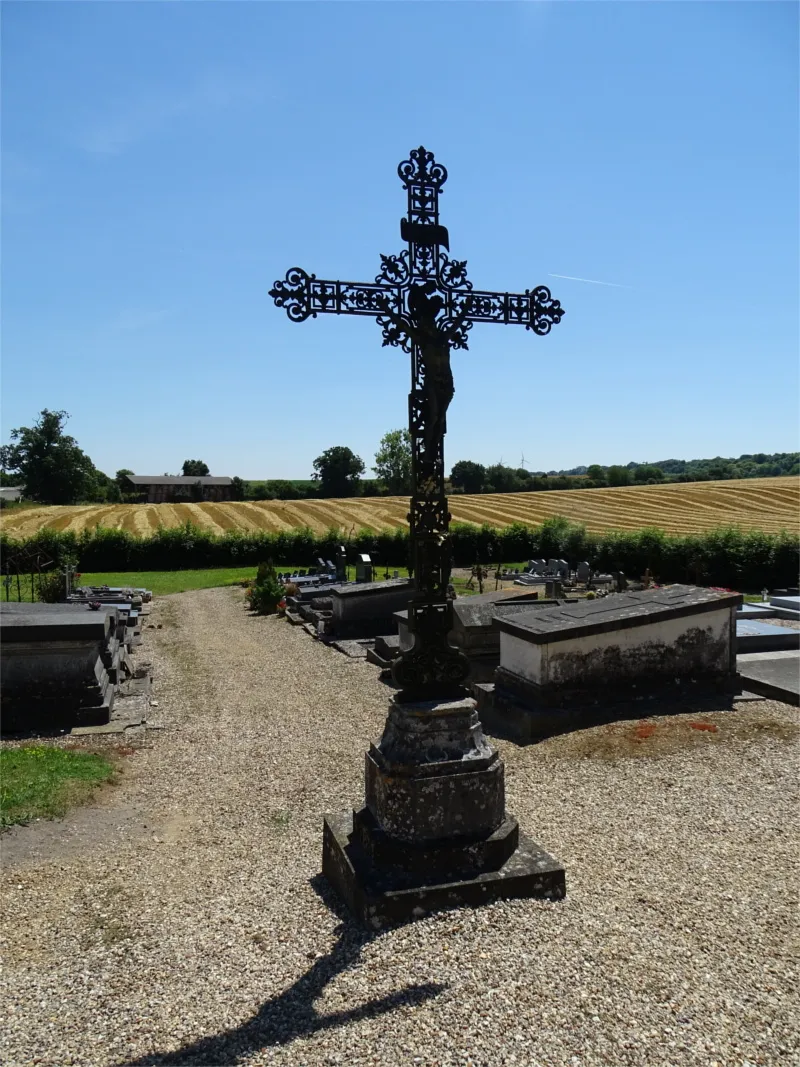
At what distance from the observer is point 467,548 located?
37.6m

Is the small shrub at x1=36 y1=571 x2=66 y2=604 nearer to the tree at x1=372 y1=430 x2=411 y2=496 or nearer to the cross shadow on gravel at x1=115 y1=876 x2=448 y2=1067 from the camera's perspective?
the cross shadow on gravel at x1=115 y1=876 x2=448 y2=1067

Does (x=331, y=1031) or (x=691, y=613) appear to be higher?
(x=691, y=613)

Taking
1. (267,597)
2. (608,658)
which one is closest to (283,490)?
(267,597)

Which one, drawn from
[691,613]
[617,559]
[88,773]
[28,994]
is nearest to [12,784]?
[88,773]

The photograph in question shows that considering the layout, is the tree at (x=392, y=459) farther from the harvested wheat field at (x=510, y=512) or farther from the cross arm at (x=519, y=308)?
the cross arm at (x=519, y=308)

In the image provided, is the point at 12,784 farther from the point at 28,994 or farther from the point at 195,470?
the point at 195,470

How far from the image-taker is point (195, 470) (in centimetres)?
10062

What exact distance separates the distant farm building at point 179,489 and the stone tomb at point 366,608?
68822mm

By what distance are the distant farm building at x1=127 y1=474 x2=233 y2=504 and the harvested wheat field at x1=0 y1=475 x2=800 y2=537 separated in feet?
104

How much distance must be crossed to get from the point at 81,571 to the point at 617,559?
2535cm

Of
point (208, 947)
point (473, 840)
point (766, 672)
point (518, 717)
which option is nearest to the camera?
point (208, 947)

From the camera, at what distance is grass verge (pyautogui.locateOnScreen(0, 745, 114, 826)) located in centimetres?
621

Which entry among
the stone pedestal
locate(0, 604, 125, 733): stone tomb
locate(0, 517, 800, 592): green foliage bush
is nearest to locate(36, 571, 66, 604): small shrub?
locate(0, 604, 125, 733): stone tomb

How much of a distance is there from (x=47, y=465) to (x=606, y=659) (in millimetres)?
65779
